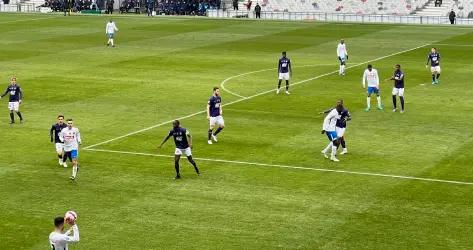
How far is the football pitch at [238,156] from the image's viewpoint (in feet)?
88.2

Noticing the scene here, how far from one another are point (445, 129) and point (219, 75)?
19554mm

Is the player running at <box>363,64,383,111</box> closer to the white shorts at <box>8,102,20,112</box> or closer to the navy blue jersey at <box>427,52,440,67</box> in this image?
the navy blue jersey at <box>427,52,440,67</box>

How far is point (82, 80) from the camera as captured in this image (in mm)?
55000

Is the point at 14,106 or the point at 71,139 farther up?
the point at 14,106

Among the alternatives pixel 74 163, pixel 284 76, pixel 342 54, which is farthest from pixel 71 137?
pixel 342 54

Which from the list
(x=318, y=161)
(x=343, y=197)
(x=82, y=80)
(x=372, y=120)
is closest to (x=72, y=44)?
(x=82, y=80)

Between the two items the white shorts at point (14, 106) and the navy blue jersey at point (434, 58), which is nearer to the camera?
the white shorts at point (14, 106)

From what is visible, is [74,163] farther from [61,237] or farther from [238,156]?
[61,237]

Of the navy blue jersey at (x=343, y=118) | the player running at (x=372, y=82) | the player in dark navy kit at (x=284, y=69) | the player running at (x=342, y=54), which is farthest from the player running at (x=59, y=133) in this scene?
the player running at (x=342, y=54)

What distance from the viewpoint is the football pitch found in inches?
1059

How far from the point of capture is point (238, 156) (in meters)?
36.0

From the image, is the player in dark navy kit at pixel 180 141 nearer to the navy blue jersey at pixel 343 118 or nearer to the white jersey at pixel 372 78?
the navy blue jersey at pixel 343 118

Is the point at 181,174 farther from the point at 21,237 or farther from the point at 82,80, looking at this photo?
the point at 82,80

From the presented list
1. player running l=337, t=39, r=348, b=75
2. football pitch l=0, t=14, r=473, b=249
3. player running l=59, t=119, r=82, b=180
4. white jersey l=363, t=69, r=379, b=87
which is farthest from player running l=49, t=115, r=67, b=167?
player running l=337, t=39, r=348, b=75
